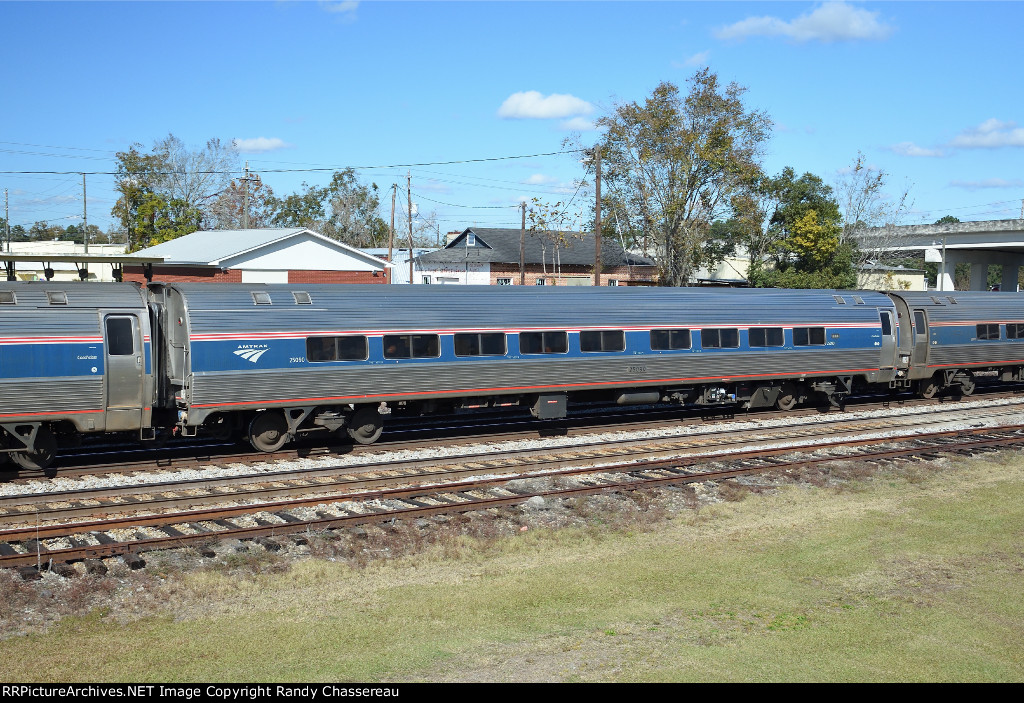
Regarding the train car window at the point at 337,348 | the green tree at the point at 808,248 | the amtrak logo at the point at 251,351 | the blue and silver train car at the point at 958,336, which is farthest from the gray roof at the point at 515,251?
the amtrak logo at the point at 251,351

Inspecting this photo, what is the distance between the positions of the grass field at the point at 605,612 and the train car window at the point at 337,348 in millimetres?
6722

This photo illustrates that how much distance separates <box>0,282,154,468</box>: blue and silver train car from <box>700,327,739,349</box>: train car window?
1362 cm

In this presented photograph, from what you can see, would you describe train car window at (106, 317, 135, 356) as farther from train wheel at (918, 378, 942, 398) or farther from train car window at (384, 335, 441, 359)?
train wheel at (918, 378, 942, 398)

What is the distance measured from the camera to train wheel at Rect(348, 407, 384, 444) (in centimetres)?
1953

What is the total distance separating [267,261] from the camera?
42.9 m

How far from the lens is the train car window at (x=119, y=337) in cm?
1684

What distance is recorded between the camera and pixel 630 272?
65.6 metres

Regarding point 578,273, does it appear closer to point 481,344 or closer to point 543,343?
point 543,343

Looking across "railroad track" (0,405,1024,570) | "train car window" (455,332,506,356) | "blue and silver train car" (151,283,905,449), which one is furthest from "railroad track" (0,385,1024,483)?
"train car window" (455,332,506,356)

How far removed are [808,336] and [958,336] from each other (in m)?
7.42

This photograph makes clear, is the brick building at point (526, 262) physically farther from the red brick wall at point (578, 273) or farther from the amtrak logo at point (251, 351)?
the amtrak logo at point (251, 351)

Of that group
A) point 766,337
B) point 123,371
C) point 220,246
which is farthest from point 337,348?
point 220,246

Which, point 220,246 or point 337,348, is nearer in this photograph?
point 337,348
